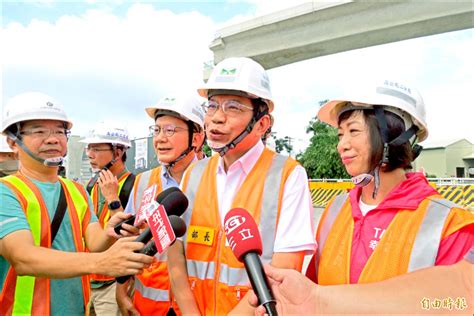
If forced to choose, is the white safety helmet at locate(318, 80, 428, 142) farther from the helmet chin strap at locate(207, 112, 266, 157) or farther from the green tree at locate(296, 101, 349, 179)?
the green tree at locate(296, 101, 349, 179)

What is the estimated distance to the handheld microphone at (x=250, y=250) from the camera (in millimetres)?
1411

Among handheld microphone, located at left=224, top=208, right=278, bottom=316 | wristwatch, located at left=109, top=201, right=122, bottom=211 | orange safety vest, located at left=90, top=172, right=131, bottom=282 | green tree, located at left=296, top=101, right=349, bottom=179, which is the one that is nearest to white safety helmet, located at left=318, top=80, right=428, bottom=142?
handheld microphone, located at left=224, top=208, right=278, bottom=316

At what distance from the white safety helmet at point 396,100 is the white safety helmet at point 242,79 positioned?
48 cm

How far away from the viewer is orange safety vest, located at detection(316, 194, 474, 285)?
71.2 inches

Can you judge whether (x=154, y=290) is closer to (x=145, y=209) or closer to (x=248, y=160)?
(x=145, y=209)

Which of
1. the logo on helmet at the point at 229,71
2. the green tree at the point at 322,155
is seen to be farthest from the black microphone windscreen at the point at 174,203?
the green tree at the point at 322,155

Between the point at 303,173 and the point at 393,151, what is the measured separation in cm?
49

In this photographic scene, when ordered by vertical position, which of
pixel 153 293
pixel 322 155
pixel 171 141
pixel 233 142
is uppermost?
pixel 322 155

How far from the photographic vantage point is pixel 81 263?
2.10 metres

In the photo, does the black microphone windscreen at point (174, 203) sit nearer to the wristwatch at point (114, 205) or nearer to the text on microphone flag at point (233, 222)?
the text on microphone flag at point (233, 222)

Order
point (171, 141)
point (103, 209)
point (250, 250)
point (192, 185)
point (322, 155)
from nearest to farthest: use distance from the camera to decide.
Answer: point (250, 250)
point (192, 185)
point (171, 141)
point (103, 209)
point (322, 155)

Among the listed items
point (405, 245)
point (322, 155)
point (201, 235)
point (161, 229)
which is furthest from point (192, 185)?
point (322, 155)

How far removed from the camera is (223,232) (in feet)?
7.27

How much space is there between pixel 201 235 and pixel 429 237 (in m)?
1.17
